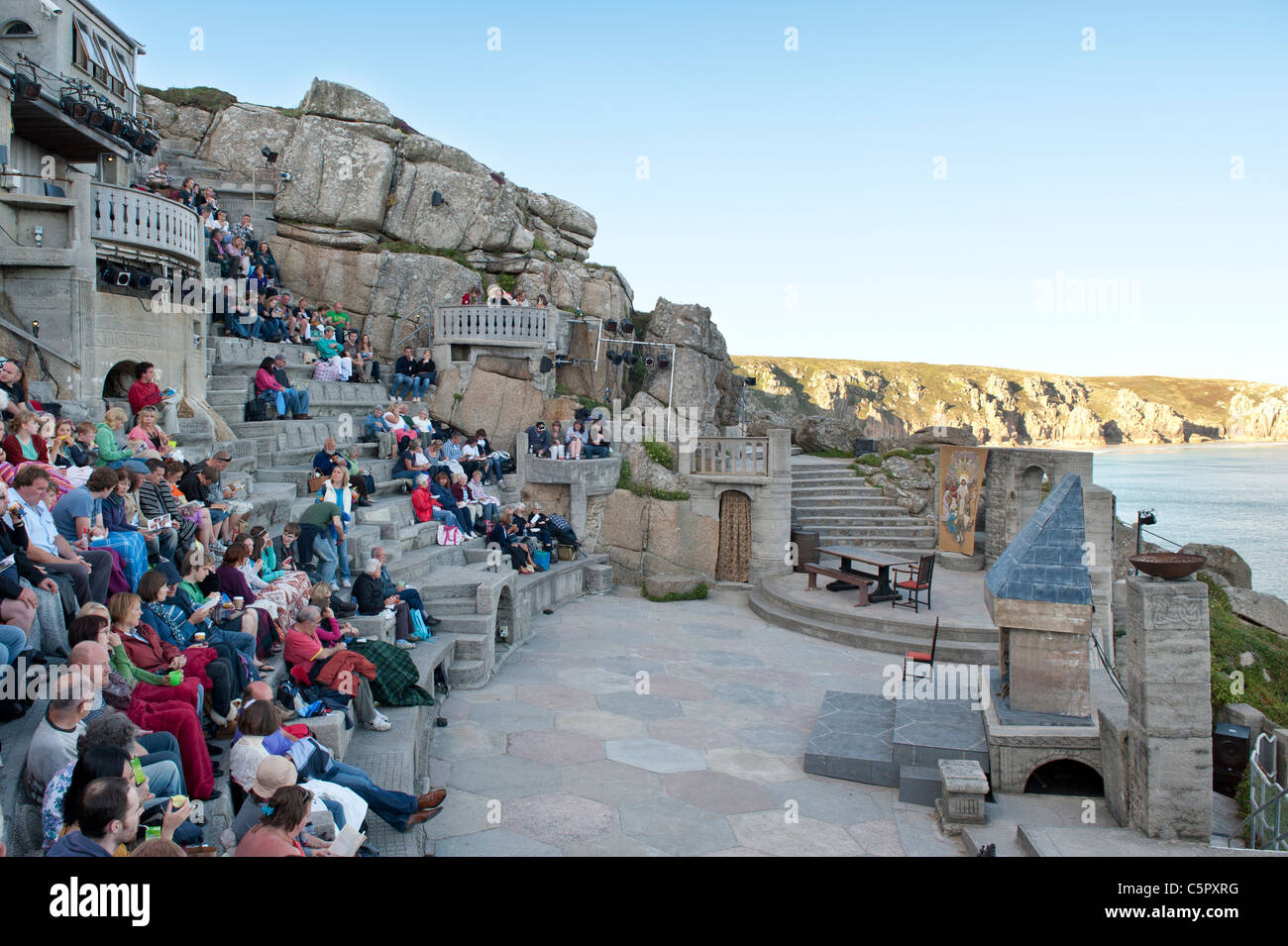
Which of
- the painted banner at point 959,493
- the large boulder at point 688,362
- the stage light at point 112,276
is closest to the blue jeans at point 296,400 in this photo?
the stage light at point 112,276

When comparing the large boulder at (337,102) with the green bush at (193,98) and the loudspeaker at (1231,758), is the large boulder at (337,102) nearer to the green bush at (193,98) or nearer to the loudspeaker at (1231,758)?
the green bush at (193,98)

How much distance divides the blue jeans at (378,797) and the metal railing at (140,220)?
11647 millimetres

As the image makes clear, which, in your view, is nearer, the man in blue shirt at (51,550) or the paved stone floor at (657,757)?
the man in blue shirt at (51,550)

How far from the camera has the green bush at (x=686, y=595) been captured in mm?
17359

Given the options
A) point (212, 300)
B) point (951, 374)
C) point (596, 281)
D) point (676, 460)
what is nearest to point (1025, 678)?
point (676, 460)

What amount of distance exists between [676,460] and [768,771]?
1118 centimetres

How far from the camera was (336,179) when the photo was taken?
23953mm

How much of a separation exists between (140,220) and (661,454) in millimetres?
11143

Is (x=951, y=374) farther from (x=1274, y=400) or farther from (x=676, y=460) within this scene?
(x=676, y=460)

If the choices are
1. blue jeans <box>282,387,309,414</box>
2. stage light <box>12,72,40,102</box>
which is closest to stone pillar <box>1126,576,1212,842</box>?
blue jeans <box>282,387,309,414</box>

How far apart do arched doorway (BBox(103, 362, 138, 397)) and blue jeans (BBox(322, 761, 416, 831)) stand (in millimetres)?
11280

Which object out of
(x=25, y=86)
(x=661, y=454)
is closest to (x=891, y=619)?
(x=661, y=454)

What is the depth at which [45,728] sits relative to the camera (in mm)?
4723

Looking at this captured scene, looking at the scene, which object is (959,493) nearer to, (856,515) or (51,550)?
(856,515)
